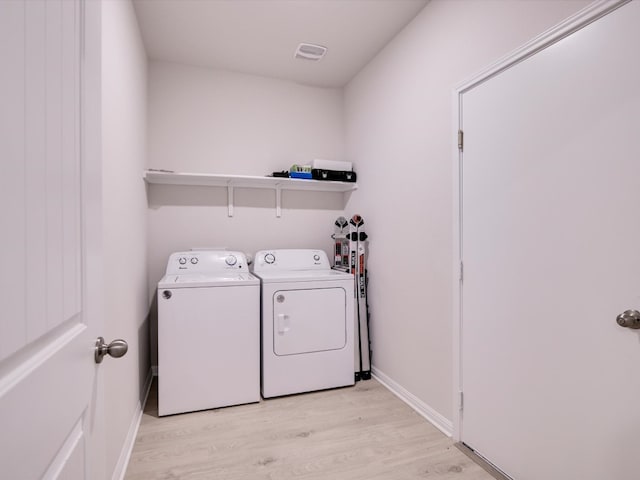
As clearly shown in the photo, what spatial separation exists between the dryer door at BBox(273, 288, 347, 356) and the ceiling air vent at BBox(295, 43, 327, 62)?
1892mm

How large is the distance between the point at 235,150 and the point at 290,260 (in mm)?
1136

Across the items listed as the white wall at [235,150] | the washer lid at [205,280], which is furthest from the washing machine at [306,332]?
the white wall at [235,150]

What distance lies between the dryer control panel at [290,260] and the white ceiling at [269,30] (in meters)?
1.64

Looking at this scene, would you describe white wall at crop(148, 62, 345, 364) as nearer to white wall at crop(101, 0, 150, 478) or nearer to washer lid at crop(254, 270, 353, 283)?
white wall at crop(101, 0, 150, 478)

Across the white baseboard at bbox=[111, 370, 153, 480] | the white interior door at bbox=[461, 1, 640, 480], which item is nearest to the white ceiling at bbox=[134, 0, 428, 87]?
the white interior door at bbox=[461, 1, 640, 480]

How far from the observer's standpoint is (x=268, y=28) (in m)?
2.50

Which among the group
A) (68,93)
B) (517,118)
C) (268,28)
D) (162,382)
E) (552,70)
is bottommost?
(162,382)

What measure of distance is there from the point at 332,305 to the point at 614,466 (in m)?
1.78

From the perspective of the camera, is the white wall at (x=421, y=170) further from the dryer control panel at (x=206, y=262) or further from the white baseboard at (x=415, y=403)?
the dryer control panel at (x=206, y=262)

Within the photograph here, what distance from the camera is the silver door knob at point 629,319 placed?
3.87 ft

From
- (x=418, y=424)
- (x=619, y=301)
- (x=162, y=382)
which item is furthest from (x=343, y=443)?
(x=619, y=301)

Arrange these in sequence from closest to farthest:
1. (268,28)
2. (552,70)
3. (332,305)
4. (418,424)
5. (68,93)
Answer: (68,93) → (552,70) → (418,424) → (268,28) → (332,305)

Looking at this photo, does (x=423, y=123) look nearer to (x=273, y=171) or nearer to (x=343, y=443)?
(x=273, y=171)

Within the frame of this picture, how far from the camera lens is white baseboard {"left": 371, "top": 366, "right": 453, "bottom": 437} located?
2.11m
